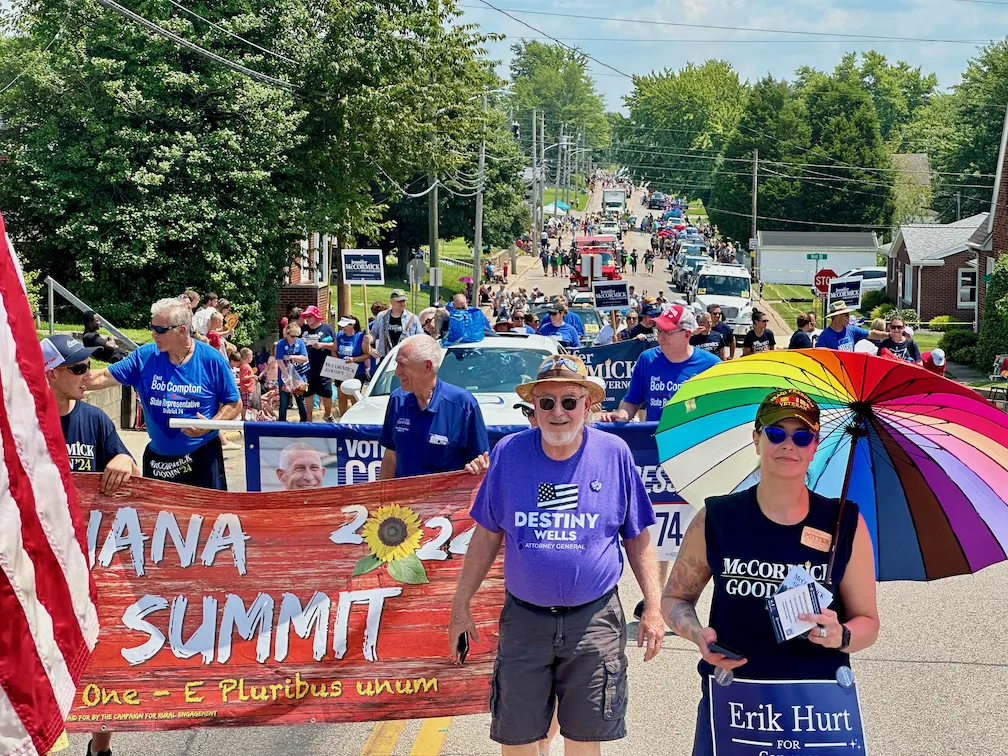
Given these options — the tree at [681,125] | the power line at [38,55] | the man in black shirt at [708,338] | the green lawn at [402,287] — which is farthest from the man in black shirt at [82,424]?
the tree at [681,125]

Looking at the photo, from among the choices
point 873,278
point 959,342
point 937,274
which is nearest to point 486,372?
point 959,342

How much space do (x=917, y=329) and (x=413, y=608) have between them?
4760 cm

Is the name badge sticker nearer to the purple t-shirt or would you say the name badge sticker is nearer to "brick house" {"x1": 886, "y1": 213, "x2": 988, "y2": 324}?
the purple t-shirt

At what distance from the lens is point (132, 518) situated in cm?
681

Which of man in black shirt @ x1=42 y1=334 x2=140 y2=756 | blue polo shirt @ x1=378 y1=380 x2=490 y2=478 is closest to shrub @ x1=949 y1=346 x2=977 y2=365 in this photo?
blue polo shirt @ x1=378 y1=380 x2=490 y2=478

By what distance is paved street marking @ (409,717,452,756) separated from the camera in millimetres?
6586

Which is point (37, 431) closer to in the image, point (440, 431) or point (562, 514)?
point (562, 514)

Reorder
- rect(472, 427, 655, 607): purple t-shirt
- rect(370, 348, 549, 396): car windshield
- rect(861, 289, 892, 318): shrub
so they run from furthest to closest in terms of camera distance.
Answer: rect(861, 289, 892, 318): shrub < rect(370, 348, 549, 396): car windshield < rect(472, 427, 655, 607): purple t-shirt

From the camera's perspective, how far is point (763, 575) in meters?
4.30

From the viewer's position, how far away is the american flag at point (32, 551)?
199 cm

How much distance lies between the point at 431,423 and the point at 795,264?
69964 mm

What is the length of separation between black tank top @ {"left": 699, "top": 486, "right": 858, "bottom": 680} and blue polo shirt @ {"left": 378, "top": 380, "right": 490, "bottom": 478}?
2.88m

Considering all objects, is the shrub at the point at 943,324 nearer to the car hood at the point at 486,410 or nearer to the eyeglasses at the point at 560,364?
the car hood at the point at 486,410

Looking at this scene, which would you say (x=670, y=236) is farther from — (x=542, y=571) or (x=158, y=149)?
(x=542, y=571)
